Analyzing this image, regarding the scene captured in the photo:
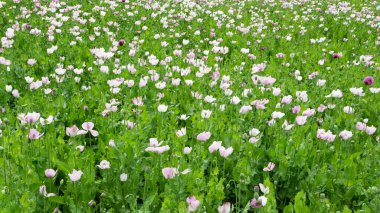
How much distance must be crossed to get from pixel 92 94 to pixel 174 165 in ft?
6.37

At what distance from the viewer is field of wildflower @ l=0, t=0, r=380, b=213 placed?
2.78 meters

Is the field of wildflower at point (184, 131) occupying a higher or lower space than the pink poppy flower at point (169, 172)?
lower

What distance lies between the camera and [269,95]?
15.8 ft

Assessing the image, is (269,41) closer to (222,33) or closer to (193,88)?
(222,33)

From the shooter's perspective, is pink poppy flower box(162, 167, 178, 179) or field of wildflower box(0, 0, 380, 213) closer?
pink poppy flower box(162, 167, 178, 179)

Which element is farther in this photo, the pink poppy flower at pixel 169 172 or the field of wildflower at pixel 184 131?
the field of wildflower at pixel 184 131

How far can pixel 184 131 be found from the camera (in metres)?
3.32

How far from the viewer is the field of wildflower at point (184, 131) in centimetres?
278

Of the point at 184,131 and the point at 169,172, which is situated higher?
the point at 169,172

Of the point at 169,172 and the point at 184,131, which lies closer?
the point at 169,172

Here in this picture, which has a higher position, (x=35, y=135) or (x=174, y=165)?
(x=35, y=135)

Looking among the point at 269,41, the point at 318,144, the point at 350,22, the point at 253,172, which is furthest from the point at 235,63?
the point at 350,22

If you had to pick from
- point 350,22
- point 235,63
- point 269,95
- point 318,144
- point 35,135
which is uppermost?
point 35,135

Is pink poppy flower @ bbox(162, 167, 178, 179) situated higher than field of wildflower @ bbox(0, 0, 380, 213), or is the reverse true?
pink poppy flower @ bbox(162, 167, 178, 179)
